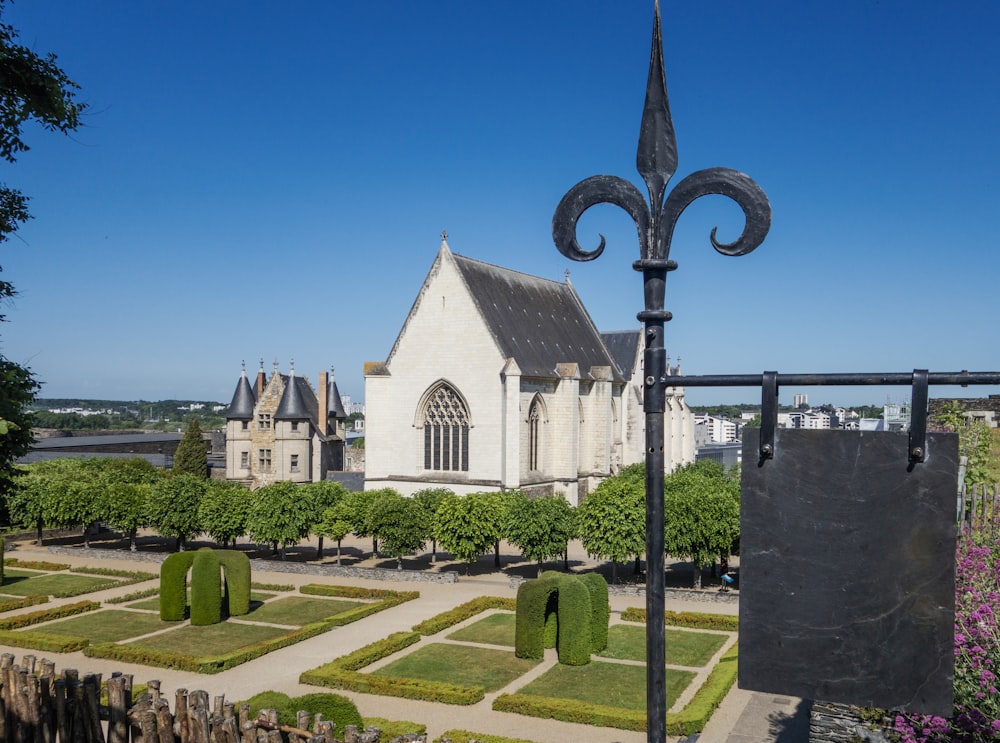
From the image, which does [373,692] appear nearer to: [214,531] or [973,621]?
[973,621]

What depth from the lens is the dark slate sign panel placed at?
3555mm

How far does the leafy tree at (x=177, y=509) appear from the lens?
35188 millimetres

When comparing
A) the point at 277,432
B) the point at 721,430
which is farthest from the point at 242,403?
the point at 721,430

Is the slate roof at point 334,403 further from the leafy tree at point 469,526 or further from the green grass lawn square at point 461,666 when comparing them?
the green grass lawn square at point 461,666

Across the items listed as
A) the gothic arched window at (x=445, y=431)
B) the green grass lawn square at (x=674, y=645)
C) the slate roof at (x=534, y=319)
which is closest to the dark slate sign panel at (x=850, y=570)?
the green grass lawn square at (x=674, y=645)

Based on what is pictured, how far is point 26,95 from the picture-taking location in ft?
32.6

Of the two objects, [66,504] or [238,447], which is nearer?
[66,504]

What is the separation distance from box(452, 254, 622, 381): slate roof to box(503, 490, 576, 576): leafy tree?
30.4ft

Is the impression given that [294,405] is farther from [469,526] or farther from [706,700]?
[706,700]

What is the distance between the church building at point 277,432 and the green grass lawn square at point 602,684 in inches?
1403

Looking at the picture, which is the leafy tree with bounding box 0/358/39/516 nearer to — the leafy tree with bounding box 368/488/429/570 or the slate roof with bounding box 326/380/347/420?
the leafy tree with bounding box 368/488/429/570

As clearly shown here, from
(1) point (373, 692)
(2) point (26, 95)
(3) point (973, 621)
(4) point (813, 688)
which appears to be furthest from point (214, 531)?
(4) point (813, 688)

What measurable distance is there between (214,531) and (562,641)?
62.2 feet

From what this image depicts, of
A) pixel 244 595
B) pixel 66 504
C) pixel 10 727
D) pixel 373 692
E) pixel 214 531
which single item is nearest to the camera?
pixel 10 727
